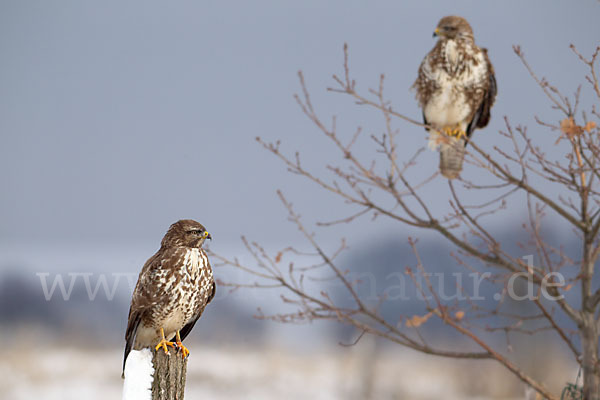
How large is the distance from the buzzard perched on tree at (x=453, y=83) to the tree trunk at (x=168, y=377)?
2194 millimetres

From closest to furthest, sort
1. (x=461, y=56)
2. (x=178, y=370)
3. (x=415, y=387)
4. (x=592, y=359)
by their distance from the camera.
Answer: (x=592, y=359) < (x=178, y=370) < (x=461, y=56) < (x=415, y=387)

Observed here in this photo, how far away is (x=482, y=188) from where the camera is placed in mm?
2682

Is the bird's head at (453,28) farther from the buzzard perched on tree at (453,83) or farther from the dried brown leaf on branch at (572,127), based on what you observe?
the dried brown leaf on branch at (572,127)

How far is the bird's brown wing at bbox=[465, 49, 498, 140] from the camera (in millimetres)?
4711

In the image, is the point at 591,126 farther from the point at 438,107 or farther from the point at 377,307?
the point at 438,107

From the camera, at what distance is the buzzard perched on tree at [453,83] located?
4492mm

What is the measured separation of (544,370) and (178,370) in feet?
16.5

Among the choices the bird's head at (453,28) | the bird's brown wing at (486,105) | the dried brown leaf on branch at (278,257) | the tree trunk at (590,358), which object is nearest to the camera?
the tree trunk at (590,358)

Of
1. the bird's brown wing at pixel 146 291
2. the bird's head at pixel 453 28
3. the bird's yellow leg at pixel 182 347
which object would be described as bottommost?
the bird's yellow leg at pixel 182 347

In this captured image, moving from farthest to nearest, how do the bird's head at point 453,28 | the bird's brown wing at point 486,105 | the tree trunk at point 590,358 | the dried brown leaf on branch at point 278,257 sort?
1. the bird's brown wing at point 486,105
2. the bird's head at point 453,28
3. the dried brown leaf on branch at point 278,257
4. the tree trunk at point 590,358

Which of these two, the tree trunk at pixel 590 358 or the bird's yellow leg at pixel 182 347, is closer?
the tree trunk at pixel 590 358

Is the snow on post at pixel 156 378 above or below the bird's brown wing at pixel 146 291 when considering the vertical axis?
below

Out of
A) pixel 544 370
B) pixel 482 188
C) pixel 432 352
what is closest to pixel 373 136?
pixel 482 188

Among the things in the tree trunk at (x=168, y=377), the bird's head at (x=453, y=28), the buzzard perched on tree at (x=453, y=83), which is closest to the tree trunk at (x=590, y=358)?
the tree trunk at (x=168, y=377)
